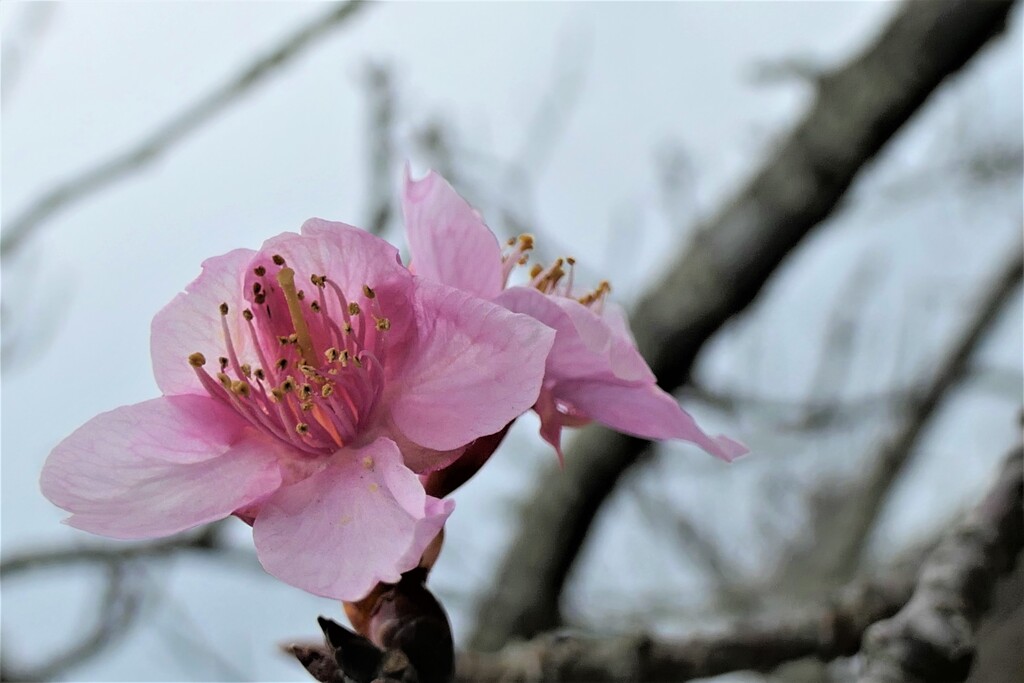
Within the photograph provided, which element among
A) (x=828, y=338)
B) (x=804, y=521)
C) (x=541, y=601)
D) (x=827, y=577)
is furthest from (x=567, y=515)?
(x=804, y=521)

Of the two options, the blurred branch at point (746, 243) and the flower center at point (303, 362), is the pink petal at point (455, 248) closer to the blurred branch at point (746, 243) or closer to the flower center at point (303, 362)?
the flower center at point (303, 362)

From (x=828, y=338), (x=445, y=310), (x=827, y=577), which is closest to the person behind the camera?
(x=445, y=310)

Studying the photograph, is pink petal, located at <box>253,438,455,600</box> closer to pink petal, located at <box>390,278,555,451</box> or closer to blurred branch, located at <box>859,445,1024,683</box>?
pink petal, located at <box>390,278,555,451</box>

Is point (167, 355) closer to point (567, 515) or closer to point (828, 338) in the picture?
point (567, 515)

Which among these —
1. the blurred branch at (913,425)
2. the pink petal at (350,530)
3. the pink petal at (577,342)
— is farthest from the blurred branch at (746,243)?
the pink petal at (350,530)

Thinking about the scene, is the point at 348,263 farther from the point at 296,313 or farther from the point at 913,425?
the point at 913,425

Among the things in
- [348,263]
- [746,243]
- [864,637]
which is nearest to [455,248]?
[348,263]

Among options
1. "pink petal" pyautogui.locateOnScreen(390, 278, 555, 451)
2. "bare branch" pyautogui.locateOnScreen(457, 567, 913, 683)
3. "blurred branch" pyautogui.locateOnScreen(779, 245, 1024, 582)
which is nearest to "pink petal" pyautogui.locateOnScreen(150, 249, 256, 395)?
"pink petal" pyautogui.locateOnScreen(390, 278, 555, 451)
